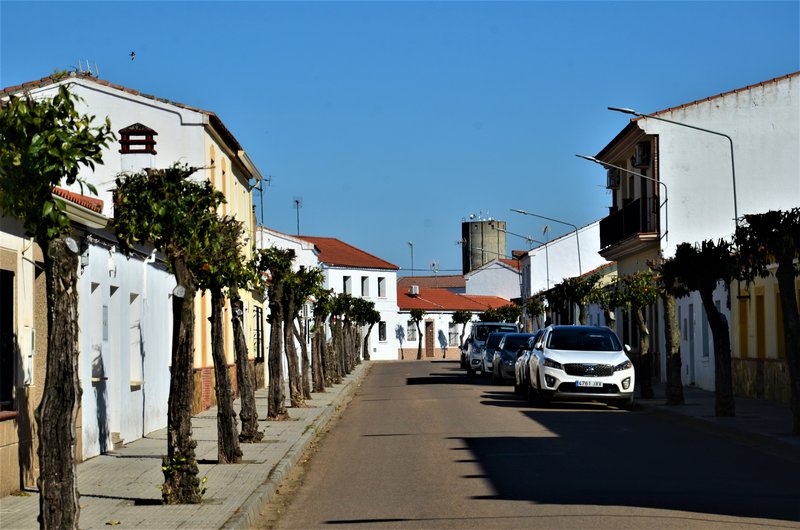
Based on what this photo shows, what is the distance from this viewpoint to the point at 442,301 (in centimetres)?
10756

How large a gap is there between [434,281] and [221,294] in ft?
413

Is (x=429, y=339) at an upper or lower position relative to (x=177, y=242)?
lower

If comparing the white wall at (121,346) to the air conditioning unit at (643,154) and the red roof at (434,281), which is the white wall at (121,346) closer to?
the air conditioning unit at (643,154)

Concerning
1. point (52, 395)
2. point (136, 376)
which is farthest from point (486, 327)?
point (52, 395)

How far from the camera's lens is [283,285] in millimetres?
28438

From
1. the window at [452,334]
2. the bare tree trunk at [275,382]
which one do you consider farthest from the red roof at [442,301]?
the bare tree trunk at [275,382]

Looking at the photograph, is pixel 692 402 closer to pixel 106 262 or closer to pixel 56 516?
pixel 106 262

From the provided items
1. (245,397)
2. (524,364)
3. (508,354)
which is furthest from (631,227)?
(245,397)

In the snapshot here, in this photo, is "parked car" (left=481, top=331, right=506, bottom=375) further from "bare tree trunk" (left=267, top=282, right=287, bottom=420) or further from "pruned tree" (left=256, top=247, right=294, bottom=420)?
"bare tree trunk" (left=267, top=282, right=287, bottom=420)

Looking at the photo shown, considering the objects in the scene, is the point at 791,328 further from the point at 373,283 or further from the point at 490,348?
the point at 373,283

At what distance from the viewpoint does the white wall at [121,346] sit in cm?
1691

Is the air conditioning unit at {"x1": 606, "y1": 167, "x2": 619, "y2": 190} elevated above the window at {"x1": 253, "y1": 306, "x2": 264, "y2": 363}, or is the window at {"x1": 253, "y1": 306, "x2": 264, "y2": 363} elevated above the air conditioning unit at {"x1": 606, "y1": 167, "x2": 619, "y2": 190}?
the air conditioning unit at {"x1": 606, "y1": 167, "x2": 619, "y2": 190}

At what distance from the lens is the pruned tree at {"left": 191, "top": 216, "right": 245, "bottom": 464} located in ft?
52.1

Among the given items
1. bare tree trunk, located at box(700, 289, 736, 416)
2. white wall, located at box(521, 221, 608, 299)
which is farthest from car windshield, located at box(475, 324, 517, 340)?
bare tree trunk, located at box(700, 289, 736, 416)
